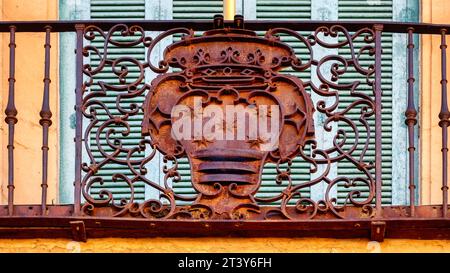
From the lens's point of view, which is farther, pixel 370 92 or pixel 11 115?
pixel 370 92

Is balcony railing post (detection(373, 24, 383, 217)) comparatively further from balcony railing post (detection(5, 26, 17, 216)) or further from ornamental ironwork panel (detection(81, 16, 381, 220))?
balcony railing post (detection(5, 26, 17, 216))

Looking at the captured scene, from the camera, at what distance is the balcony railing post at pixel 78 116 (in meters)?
13.8

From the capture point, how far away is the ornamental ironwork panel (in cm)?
1385

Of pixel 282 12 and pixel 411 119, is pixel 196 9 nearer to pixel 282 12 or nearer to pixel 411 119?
pixel 282 12

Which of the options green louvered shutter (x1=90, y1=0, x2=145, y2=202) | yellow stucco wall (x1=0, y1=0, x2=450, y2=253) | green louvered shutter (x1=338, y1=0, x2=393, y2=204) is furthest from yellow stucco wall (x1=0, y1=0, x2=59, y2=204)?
green louvered shutter (x1=338, y1=0, x2=393, y2=204)

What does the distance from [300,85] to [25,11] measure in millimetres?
2115

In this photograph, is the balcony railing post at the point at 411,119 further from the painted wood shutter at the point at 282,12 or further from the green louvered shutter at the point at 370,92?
the painted wood shutter at the point at 282,12

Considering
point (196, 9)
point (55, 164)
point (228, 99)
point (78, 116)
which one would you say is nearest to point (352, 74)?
point (196, 9)

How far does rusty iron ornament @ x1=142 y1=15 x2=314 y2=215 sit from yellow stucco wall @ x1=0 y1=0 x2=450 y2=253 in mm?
341

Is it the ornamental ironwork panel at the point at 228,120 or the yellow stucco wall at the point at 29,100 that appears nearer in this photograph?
the ornamental ironwork panel at the point at 228,120

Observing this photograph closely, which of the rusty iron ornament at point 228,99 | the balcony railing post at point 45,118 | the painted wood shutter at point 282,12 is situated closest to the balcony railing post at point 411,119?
the rusty iron ornament at point 228,99

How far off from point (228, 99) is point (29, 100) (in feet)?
5.29

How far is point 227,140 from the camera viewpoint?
45.9ft

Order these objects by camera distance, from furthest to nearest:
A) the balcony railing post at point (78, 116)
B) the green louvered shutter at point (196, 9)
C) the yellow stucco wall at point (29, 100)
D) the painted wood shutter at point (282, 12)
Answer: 1. the green louvered shutter at point (196, 9)
2. the painted wood shutter at point (282, 12)
3. the yellow stucco wall at point (29, 100)
4. the balcony railing post at point (78, 116)
